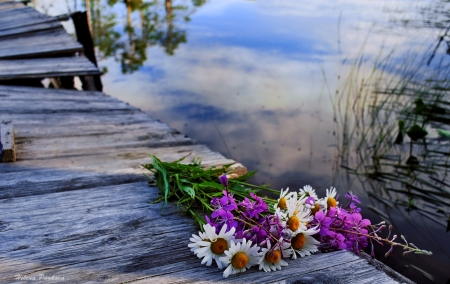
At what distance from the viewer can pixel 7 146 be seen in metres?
2.38

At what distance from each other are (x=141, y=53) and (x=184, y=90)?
339 centimetres

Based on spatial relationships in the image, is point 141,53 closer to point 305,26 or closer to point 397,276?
point 305,26

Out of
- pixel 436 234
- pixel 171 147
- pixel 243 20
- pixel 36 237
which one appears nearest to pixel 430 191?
pixel 436 234

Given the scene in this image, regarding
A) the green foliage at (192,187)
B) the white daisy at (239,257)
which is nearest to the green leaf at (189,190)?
the green foliage at (192,187)

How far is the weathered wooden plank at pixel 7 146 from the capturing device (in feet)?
7.73

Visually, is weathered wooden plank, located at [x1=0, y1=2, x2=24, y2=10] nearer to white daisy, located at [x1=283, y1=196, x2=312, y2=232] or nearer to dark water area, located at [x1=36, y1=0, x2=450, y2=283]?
dark water area, located at [x1=36, y1=0, x2=450, y2=283]

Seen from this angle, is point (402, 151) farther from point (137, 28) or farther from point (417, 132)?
point (137, 28)

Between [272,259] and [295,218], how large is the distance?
0.16 metres

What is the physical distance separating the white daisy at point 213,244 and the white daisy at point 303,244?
0.77 feet

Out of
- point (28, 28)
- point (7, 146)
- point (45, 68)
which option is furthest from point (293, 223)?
point (28, 28)

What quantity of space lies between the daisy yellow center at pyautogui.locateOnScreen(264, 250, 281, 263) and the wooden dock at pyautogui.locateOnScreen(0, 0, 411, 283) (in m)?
0.05

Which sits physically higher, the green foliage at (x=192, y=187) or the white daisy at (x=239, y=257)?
the white daisy at (x=239, y=257)

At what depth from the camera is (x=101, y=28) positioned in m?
13.5

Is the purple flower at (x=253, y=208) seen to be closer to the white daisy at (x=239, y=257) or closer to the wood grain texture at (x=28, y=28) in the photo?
the white daisy at (x=239, y=257)
